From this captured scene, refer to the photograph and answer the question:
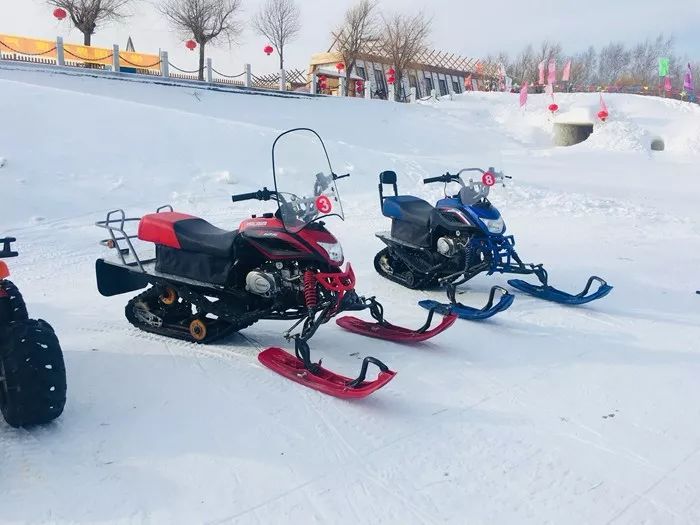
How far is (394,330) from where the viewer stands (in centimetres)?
459

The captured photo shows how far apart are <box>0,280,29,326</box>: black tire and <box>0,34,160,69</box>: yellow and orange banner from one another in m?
17.8

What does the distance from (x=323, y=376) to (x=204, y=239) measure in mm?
1324

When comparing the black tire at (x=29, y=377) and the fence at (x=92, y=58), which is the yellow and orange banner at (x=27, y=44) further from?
the black tire at (x=29, y=377)

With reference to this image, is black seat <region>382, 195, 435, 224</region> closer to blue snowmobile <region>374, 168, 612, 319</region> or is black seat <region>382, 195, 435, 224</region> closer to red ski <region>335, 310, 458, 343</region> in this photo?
blue snowmobile <region>374, 168, 612, 319</region>

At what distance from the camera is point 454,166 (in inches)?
599

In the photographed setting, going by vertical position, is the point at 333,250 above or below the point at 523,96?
below

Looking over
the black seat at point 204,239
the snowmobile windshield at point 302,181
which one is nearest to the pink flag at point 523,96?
the snowmobile windshield at point 302,181

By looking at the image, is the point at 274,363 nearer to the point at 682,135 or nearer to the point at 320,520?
the point at 320,520

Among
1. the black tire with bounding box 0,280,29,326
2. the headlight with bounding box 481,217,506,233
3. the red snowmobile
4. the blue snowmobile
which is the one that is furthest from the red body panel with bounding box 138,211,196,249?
the headlight with bounding box 481,217,506,233

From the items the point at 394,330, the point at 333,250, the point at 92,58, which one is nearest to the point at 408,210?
the point at 394,330

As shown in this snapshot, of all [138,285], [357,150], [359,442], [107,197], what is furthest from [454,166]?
[359,442]

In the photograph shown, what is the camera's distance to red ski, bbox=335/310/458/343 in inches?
175

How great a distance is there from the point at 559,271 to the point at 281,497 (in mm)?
5106

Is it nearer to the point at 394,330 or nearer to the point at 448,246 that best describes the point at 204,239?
the point at 394,330
